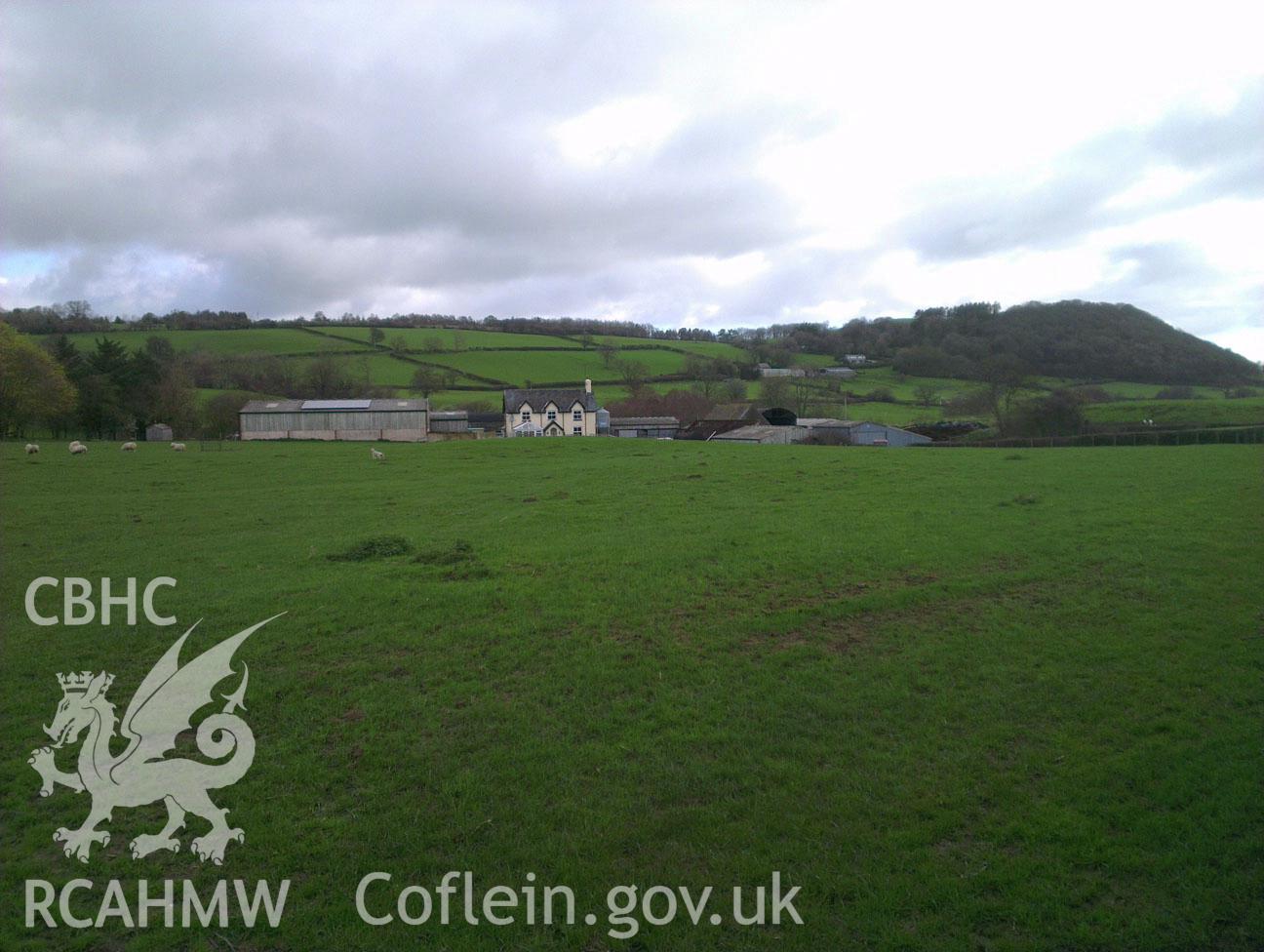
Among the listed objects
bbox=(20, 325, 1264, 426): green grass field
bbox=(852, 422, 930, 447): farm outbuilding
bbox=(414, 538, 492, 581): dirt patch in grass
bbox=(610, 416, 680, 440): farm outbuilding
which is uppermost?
bbox=(20, 325, 1264, 426): green grass field

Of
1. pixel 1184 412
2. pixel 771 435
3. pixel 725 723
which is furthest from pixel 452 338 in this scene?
pixel 725 723

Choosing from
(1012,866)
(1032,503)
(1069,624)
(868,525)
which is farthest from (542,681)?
(1032,503)

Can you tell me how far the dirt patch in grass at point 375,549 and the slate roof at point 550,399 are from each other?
6475 cm

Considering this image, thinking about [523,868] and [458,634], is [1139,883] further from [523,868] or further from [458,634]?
[458,634]

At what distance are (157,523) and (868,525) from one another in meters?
18.8

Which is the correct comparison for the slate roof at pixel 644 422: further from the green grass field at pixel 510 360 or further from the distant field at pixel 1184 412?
the distant field at pixel 1184 412

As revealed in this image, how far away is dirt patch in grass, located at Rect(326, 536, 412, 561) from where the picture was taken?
583 inches

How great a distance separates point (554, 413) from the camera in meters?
79.6

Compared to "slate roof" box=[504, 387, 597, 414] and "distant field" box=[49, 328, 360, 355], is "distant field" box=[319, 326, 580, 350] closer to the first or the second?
"distant field" box=[49, 328, 360, 355]

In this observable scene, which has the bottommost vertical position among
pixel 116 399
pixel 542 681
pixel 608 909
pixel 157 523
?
pixel 608 909

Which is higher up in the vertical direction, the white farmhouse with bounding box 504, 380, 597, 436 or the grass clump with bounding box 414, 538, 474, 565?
the white farmhouse with bounding box 504, 380, 597, 436

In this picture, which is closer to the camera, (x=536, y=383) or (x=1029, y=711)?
(x=1029, y=711)

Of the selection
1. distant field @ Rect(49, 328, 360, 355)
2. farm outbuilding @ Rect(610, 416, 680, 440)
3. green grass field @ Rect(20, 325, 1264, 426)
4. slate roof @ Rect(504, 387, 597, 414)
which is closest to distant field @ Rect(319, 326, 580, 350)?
green grass field @ Rect(20, 325, 1264, 426)

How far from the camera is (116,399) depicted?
64.2m
